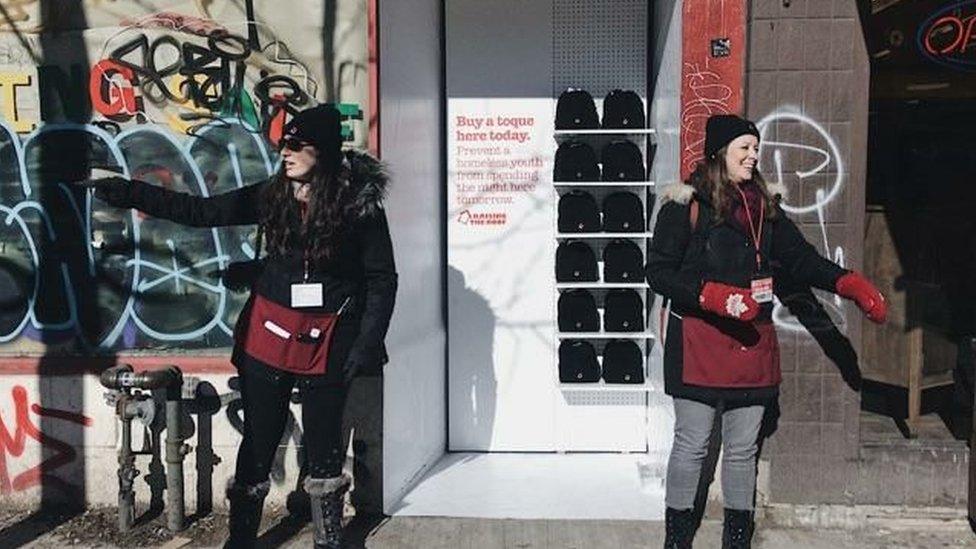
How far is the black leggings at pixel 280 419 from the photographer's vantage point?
3898 mm

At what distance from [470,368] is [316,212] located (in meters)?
2.43

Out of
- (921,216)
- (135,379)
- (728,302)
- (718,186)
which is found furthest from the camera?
(921,216)

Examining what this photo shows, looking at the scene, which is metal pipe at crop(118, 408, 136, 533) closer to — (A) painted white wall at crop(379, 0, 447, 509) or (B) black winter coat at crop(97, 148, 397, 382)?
(B) black winter coat at crop(97, 148, 397, 382)

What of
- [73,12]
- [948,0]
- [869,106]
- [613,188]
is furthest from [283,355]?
[948,0]

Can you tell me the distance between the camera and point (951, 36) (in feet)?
15.8

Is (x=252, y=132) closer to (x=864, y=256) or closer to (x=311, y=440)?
(x=311, y=440)

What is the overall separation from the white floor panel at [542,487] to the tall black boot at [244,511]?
1.01m

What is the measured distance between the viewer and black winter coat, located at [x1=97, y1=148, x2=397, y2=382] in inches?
152

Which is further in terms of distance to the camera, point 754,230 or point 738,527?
point 738,527

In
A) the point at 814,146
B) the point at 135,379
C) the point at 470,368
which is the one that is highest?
the point at 814,146

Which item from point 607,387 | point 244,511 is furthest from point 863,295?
point 244,511

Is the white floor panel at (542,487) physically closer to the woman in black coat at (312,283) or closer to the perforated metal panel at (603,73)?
the perforated metal panel at (603,73)

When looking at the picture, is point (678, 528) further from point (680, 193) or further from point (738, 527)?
point (680, 193)

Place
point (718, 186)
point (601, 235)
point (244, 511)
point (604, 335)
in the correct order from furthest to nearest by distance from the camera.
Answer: point (604, 335) → point (601, 235) → point (244, 511) → point (718, 186)
